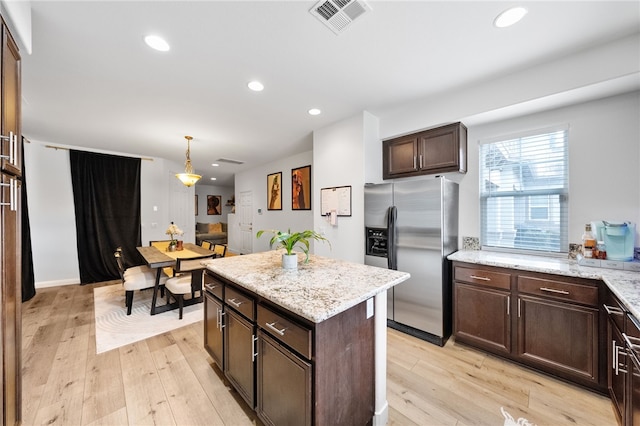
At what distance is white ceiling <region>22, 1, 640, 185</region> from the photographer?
1558 millimetres

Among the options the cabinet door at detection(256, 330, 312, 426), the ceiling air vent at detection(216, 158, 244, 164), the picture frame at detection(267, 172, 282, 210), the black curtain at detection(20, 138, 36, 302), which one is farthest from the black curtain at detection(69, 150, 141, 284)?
the cabinet door at detection(256, 330, 312, 426)

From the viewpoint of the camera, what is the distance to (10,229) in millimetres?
1299

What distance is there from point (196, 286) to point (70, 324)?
1.50 m

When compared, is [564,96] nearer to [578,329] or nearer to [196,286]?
[578,329]

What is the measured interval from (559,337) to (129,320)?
445 cm

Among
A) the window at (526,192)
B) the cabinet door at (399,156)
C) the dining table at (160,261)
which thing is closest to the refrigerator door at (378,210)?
the cabinet door at (399,156)

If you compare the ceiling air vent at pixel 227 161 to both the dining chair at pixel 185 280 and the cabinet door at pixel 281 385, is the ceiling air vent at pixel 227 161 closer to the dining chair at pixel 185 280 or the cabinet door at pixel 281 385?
the dining chair at pixel 185 280

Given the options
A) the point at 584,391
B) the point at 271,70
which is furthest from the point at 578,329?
the point at 271,70

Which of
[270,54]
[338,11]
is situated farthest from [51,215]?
[338,11]

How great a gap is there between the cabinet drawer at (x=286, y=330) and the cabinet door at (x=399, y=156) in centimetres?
245

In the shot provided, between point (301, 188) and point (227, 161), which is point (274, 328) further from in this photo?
point (227, 161)

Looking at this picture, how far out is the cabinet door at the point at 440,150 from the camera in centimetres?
270

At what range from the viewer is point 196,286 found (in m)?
3.11

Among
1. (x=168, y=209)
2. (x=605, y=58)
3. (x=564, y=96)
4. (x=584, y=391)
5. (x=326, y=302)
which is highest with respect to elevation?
(x=605, y=58)
